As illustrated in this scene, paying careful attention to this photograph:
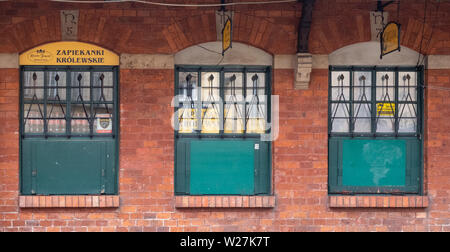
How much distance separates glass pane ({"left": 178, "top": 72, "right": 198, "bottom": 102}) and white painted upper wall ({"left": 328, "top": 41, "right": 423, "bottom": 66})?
234 centimetres

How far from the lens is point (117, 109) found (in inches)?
313

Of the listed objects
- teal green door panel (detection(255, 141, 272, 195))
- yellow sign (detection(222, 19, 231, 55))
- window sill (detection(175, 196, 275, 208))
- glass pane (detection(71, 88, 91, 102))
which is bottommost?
window sill (detection(175, 196, 275, 208))

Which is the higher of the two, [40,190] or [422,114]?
[422,114]

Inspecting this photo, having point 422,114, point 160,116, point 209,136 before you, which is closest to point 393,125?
point 422,114

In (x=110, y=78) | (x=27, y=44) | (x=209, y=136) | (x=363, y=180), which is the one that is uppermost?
(x=27, y=44)

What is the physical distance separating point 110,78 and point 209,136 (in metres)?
1.94

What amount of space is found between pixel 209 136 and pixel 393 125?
10.4 feet

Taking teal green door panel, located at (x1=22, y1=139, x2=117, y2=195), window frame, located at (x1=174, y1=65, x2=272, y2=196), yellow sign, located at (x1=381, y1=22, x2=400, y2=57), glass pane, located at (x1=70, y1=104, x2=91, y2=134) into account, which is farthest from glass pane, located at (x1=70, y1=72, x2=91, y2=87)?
yellow sign, located at (x1=381, y1=22, x2=400, y2=57)

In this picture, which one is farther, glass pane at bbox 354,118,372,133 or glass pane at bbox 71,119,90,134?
glass pane at bbox 354,118,372,133

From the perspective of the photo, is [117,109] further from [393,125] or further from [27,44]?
[393,125]

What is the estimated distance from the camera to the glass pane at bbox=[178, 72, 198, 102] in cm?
803

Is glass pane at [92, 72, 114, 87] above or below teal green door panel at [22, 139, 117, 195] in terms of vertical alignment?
above

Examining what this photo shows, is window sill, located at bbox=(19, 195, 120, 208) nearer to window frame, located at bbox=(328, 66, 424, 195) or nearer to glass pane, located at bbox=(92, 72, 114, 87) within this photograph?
glass pane, located at bbox=(92, 72, 114, 87)

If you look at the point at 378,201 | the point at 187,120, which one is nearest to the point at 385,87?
the point at 378,201
